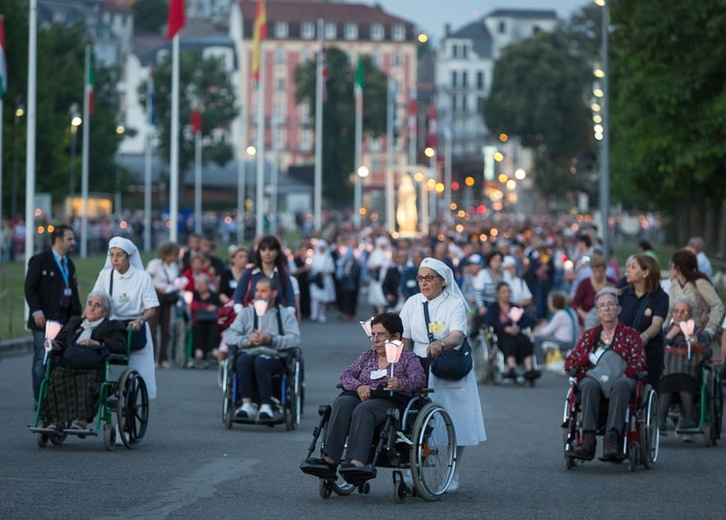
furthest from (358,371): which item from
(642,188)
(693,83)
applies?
(642,188)

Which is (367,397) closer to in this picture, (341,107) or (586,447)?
(586,447)

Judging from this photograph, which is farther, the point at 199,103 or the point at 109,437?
the point at 199,103

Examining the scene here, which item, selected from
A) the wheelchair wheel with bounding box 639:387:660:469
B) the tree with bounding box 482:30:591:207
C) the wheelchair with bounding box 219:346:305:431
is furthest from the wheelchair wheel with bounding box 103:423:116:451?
the tree with bounding box 482:30:591:207

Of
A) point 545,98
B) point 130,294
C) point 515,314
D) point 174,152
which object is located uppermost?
point 545,98

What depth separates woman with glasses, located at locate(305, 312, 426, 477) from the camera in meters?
11.6

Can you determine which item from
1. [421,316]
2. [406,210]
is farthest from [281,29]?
[421,316]

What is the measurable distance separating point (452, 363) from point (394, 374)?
1.82 feet

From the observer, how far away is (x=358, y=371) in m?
12.0

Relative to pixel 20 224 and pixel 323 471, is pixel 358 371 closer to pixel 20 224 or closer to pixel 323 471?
pixel 323 471

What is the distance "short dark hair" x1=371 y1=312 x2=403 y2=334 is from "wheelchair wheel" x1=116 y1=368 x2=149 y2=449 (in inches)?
131

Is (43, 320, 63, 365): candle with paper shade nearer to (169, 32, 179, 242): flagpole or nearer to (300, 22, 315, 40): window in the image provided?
(169, 32, 179, 242): flagpole

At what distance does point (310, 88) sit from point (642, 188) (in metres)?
81.5

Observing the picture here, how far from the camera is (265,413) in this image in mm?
16469

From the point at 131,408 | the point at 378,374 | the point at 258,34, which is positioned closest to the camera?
the point at 378,374
